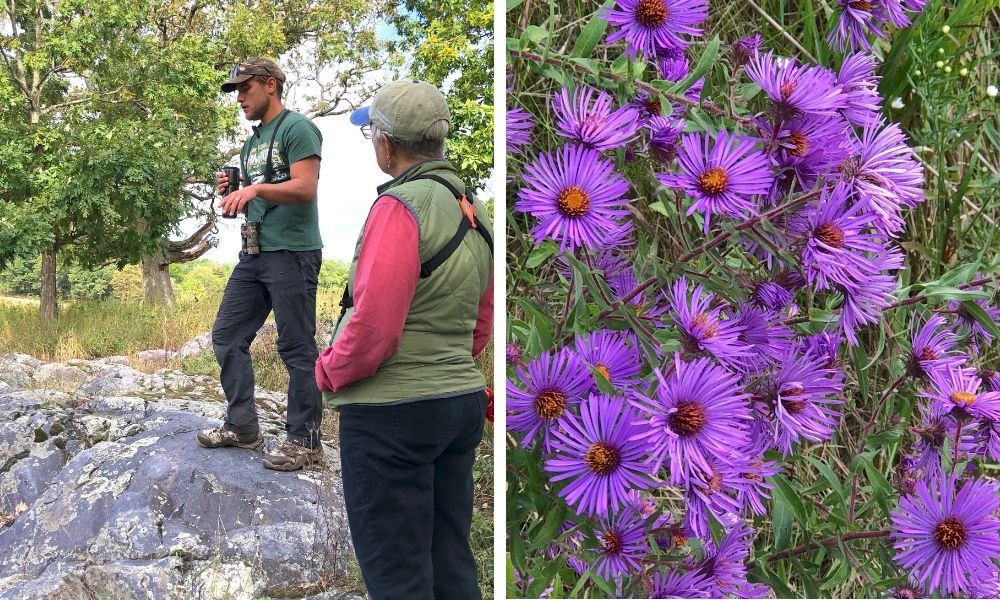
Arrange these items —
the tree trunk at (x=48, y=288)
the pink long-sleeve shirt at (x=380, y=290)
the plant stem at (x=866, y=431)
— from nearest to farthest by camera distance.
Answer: the plant stem at (x=866, y=431), the pink long-sleeve shirt at (x=380, y=290), the tree trunk at (x=48, y=288)

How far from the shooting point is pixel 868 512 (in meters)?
0.59

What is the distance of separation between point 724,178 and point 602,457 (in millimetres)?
161

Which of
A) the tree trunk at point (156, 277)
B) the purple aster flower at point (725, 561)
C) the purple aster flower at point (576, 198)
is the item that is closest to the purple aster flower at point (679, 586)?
the purple aster flower at point (725, 561)

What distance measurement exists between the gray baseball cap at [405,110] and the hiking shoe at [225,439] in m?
0.86

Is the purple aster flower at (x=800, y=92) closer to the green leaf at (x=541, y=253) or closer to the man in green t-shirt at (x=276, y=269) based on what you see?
the green leaf at (x=541, y=253)

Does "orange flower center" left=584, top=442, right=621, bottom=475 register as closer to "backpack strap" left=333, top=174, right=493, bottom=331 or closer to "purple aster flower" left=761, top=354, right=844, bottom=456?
"purple aster flower" left=761, top=354, right=844, bottom=456

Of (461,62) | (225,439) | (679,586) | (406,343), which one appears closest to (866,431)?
(679,586)

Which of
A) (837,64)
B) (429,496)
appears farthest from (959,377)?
(429,496)

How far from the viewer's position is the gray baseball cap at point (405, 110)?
759 mm

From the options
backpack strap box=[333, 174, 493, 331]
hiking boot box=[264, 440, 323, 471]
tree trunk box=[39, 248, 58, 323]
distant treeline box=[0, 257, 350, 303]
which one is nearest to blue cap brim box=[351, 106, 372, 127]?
backpack strap box=[333, 174, 493, 331]

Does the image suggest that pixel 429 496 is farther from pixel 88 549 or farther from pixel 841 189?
pixel 88 549

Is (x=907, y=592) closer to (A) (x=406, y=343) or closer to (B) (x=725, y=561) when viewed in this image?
(B) (x=725, y=561)

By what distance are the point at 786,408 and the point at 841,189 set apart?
0.13m

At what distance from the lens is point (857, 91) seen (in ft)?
1.55
